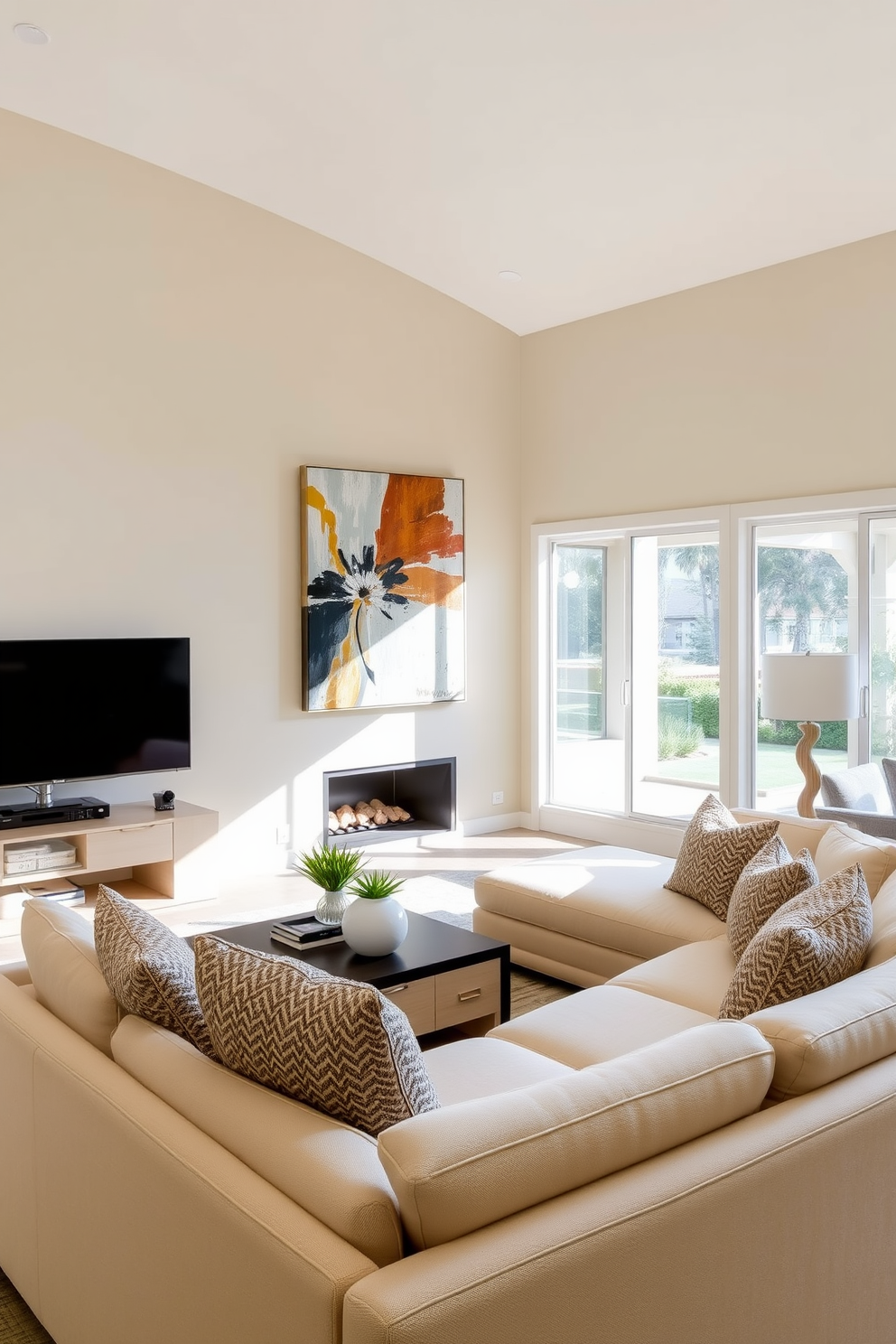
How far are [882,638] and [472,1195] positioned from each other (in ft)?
15.4

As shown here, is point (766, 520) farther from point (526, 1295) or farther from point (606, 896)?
point (526, 1295)

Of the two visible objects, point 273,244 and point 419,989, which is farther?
point 273,244

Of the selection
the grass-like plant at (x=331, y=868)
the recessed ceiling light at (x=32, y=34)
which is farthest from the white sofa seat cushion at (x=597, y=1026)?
the recessed ceiling light at (x=32, y=34)

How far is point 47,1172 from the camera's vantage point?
2023 mm

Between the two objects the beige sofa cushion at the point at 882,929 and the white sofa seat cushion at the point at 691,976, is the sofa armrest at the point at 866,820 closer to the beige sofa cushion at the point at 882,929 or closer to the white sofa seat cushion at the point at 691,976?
the white sofa seat cushion at the point at 691,976

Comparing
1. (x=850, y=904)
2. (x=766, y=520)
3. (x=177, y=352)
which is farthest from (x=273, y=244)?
(x=850, y=904)

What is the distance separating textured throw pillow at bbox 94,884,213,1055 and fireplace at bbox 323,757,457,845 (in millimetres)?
4422

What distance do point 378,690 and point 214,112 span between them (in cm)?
324

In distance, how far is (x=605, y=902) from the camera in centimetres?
389

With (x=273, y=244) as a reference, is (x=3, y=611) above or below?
below

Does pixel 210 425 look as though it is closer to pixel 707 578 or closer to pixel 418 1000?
pixel 707 578

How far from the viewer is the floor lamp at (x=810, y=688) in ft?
15.9

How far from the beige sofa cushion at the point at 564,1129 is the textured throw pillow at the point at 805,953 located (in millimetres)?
496

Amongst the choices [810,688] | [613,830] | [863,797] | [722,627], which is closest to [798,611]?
[722,627]
